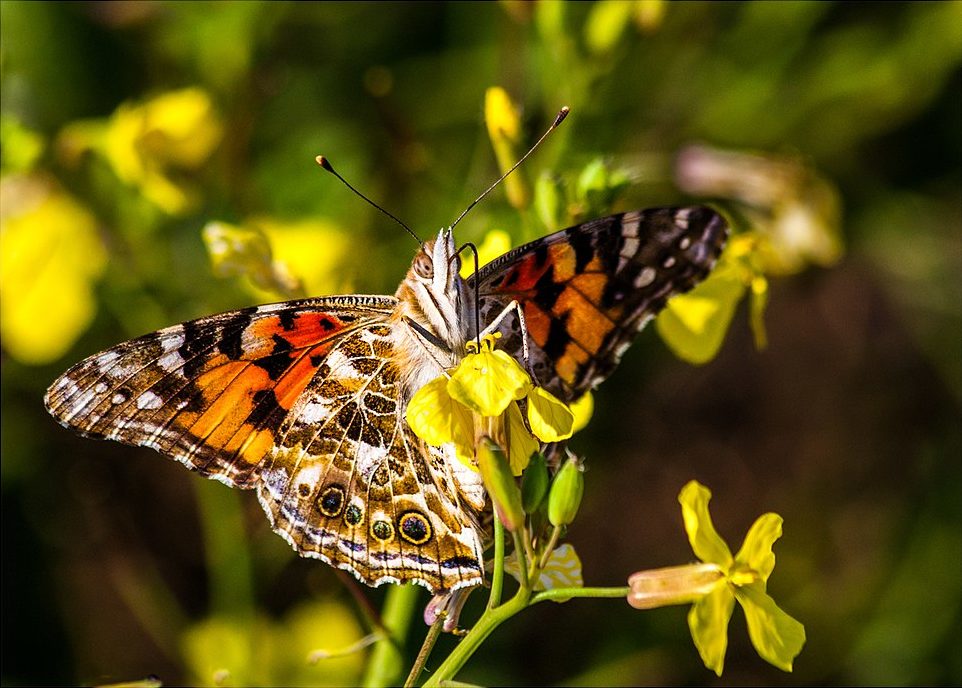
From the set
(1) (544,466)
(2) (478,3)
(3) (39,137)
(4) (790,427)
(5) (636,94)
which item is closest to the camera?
(1) (544,466)

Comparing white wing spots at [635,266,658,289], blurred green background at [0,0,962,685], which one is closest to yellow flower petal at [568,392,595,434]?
white wing spots at [635,266,658,289]

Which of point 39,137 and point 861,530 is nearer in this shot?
point 39,137

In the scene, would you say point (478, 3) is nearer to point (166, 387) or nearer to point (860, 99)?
point (860, 99)

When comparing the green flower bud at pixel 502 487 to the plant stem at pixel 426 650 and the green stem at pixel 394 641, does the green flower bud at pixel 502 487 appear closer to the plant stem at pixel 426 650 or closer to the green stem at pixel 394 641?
the plant stem at pixel 426 650

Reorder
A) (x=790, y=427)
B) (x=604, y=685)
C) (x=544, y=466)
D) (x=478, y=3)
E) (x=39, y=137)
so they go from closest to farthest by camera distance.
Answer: (x=544, y=466) < (x=39, y=137) < (x=604, y=685) < (x=478, y=3) < (x=790, y=427)

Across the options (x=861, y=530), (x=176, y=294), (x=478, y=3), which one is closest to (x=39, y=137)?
(x=176, y=294)

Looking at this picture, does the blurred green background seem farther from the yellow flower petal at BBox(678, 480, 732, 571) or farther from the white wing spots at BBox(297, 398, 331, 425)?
the yellow flower petal at BBox(678, 480, 732, 571)

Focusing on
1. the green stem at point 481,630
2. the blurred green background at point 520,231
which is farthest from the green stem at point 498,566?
the blurred green background at point 520,231

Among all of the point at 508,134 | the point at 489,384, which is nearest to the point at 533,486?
the point at 489,384
